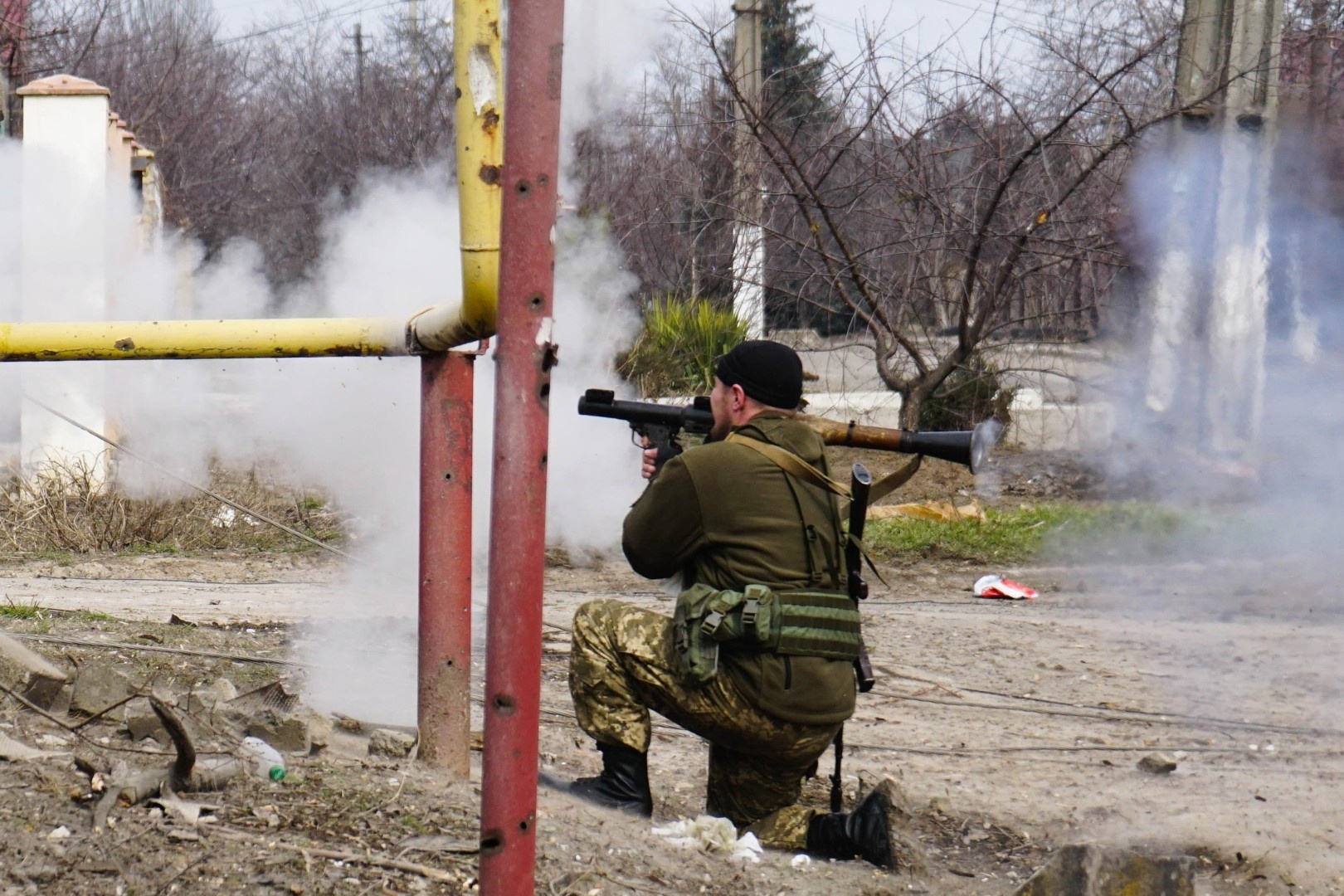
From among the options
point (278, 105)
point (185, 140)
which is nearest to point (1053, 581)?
point (185, 140)

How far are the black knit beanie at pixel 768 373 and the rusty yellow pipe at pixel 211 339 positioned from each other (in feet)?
3.23

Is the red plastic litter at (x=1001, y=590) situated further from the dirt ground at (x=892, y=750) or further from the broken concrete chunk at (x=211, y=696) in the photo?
the broken concrete chunk at (x=211, y=696)

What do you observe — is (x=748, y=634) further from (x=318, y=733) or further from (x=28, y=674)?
(x=28, y=674)

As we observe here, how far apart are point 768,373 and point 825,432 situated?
46cm

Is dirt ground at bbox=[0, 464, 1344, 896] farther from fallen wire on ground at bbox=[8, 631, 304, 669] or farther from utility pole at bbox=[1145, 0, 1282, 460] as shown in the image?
utility pole at bbox=[1145, 0, 1282, 460]

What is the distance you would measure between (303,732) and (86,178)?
6662 millimetres

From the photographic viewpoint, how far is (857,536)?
3.84 m

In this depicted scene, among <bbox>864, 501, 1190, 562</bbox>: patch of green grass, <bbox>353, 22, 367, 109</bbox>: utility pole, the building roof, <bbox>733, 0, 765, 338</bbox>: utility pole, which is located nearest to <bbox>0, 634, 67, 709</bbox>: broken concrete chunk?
<bbox>864, 501, 1190, 562</bbox>: patch of green grass

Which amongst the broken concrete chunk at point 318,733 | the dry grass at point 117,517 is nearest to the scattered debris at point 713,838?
the broken concrete chunk at point 318,733

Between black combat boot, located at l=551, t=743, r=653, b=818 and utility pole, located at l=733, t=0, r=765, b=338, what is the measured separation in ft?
19.8

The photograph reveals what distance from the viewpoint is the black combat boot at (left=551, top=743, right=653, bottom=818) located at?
382 centimetres

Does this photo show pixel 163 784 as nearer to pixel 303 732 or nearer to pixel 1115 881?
pixel 303 732

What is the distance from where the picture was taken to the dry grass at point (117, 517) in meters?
8.12

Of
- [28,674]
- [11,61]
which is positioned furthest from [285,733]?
[11,61]
